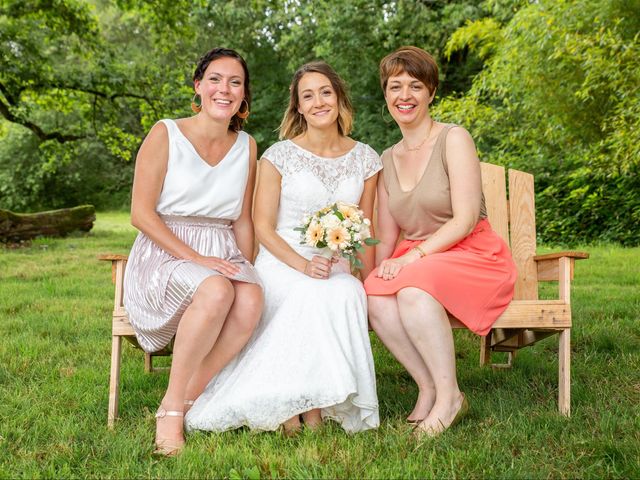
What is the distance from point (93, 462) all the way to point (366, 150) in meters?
1.99

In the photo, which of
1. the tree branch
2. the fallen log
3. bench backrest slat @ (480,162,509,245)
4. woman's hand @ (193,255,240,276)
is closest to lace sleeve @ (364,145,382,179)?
bench backrest slat @ (480,162,509,245)

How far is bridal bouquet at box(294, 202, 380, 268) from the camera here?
10.4 feet

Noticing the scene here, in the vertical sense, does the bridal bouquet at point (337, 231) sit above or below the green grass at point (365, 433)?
above

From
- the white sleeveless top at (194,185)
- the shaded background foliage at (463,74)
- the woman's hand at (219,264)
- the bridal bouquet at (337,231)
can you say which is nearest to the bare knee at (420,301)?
the bridal bouquet at (337,231)

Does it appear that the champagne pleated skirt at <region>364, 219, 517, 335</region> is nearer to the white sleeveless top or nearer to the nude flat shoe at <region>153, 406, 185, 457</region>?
the white sleeveless top

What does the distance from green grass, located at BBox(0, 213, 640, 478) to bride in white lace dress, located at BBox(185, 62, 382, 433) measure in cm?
12

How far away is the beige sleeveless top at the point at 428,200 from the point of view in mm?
3486

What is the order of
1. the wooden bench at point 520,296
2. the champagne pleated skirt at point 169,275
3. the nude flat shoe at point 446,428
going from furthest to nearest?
the wooden bench at point 520,296, the champagne pleated skirt at point 169,275, the nude flat shoe at point 446,428

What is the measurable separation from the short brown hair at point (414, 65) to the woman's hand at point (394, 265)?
865mm

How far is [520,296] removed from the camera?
399cm

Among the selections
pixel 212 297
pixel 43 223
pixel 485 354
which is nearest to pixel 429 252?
pixel 212 297

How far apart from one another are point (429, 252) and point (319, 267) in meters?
0.53

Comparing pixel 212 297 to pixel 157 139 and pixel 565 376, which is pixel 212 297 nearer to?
pixel 157 139

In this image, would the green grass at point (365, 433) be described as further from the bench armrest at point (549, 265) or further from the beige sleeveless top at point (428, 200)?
the beige sleeveless top at point (428, 200)
